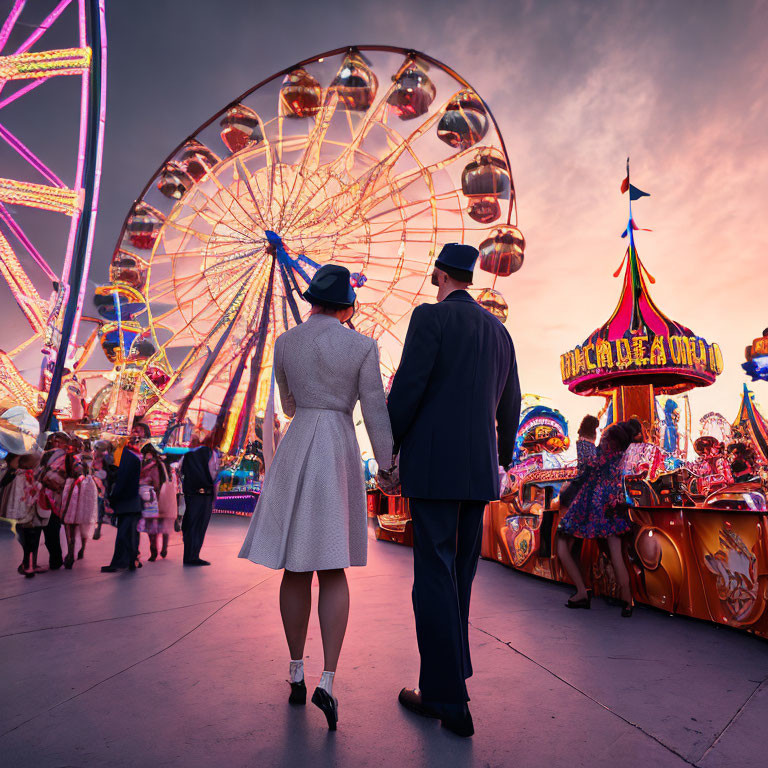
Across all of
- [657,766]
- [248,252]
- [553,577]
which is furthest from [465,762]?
[248,252]

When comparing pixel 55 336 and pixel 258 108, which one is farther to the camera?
pixel 258 108

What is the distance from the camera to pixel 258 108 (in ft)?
37.3

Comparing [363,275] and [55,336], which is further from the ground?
[363,275]

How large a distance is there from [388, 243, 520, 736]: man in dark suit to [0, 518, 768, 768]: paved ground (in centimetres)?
23

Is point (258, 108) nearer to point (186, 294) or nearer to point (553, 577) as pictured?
point (186, 294)

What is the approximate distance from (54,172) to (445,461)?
6.42 meters

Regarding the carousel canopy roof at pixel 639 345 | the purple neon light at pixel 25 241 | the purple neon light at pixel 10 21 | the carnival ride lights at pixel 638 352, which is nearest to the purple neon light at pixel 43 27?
the purple neon light at pixel 10 21

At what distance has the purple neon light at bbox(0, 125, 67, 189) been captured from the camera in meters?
6.16

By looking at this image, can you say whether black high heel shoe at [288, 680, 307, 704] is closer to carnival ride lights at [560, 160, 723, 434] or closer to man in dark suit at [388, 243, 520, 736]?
man in dark suit at [388, 243, 520, 736]

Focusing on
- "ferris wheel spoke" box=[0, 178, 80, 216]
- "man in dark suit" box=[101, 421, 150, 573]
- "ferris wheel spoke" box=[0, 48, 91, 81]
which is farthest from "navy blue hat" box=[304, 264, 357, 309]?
"ferris wheel spoke" box=[0, 178, 80, 216]

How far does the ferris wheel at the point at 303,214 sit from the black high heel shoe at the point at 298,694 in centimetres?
922

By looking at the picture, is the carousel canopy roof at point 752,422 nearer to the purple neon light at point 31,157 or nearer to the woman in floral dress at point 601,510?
the woman in floral dress at point 601,510

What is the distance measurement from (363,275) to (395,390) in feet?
31.7

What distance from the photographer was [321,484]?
7.34ft
